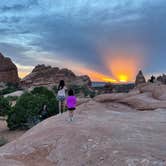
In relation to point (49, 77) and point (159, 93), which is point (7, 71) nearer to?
point (49, 77)

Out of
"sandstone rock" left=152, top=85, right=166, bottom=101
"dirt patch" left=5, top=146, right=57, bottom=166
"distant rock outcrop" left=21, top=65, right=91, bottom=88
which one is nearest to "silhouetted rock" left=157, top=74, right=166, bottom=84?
"sandstone rock" left=152, top=85, right=166, bottom=101

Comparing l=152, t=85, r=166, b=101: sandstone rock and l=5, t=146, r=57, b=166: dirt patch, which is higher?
l=152, t=85, r=166, b=101: sandstone rock

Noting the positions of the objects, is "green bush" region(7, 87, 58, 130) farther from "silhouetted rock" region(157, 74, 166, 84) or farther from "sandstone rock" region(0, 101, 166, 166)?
"silhouetted rock" region(157, 74, 166, 84)

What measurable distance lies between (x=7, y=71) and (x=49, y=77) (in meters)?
12.5

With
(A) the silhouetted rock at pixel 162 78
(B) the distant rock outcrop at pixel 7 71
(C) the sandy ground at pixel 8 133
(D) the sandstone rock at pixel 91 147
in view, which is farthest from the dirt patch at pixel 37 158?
(B) the distant rock outcrop at pixel 7 71

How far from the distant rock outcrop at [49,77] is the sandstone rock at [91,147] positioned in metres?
81.3

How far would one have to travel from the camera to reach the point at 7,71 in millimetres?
101938

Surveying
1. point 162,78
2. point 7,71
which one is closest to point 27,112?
point 162,78

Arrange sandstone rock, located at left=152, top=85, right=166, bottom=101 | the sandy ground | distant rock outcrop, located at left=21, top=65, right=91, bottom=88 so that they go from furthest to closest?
distant rock outcrop, located at left=21, top=65, right=91, bottom=88 → sandstone rock, located at left=152, top=85, right=166, bottom=101 → the sandy ground

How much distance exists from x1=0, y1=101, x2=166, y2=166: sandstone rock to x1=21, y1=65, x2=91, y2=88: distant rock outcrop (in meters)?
81.3

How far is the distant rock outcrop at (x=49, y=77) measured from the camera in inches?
3725

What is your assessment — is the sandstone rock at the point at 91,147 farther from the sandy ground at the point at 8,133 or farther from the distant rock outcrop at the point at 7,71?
the distant rock outcrop at the point at 7,71

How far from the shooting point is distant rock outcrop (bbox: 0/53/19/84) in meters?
101

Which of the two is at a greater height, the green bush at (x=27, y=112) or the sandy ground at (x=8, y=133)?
the green bush at (x=27, y=112)
